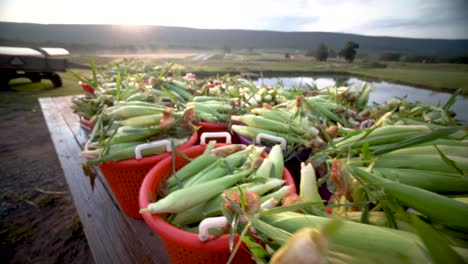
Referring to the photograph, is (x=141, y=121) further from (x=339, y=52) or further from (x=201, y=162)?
(x=339, y=52)

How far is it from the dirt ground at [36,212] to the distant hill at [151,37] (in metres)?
16.8

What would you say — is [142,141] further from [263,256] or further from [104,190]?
[263,256]

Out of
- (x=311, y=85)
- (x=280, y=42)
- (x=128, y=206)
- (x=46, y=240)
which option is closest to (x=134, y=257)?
(x=128, y=206)

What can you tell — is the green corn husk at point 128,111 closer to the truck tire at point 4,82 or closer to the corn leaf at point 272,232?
the corn leaf at point 272,232

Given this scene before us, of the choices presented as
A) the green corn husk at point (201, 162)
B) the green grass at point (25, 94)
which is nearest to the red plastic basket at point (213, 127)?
the green corn husk at point (201, 162)

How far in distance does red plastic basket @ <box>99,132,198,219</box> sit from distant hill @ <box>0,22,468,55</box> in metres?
17.6

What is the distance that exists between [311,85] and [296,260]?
2690 mm

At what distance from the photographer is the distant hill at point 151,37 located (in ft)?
62.2

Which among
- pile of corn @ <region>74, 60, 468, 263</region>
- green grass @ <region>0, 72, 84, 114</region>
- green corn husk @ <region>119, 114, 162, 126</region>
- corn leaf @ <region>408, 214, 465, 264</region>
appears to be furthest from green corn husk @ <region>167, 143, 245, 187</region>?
green grass @ <region>0, 72, 84, 114</region>

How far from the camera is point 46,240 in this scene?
176 centimetres

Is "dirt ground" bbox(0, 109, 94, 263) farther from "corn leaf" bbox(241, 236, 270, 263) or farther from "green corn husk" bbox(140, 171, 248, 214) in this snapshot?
"corn leaf" bbox(241, 236, 270, 263)

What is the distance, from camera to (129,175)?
1.05m

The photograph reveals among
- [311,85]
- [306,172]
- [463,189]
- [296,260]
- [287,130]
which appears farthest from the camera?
[311,85]

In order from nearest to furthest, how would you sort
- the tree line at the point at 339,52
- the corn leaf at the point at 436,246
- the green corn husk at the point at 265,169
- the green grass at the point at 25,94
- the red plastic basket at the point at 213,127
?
the corn leaf at the point at 436,246 < the green corn husk at the point at 265,169 < the red plastic basket at the point at 213,127 < the green grass at the point at 25,94 < the tree line at the point at 339,52
